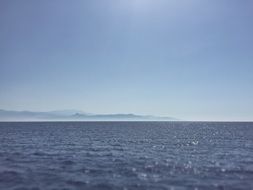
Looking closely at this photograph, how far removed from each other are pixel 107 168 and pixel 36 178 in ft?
30.6

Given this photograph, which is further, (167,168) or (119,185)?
(167,168)

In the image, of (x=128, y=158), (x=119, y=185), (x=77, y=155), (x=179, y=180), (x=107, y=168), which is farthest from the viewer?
(x=77, y=155)

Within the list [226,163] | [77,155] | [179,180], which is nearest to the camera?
[179,180]

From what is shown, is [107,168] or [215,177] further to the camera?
[107,168]

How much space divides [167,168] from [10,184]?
727 inches

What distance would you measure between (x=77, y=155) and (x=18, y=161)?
988 centimetres

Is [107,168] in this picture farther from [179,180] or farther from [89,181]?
[179,180]

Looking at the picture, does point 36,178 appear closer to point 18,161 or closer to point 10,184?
point 10,184

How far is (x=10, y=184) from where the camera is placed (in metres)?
30.1

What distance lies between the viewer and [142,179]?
106 feet

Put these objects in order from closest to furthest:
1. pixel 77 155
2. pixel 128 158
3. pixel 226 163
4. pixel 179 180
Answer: pixel 179 180
pixel 226 163
pixel 128 158
pixel 77 155

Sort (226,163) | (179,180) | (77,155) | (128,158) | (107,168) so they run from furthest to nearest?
(77,155) → (128,158) → (226,163) → (107,168) → (179,180)

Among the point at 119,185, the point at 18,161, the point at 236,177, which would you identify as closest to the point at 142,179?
the point at 119,185

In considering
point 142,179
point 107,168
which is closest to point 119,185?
point 142,179
